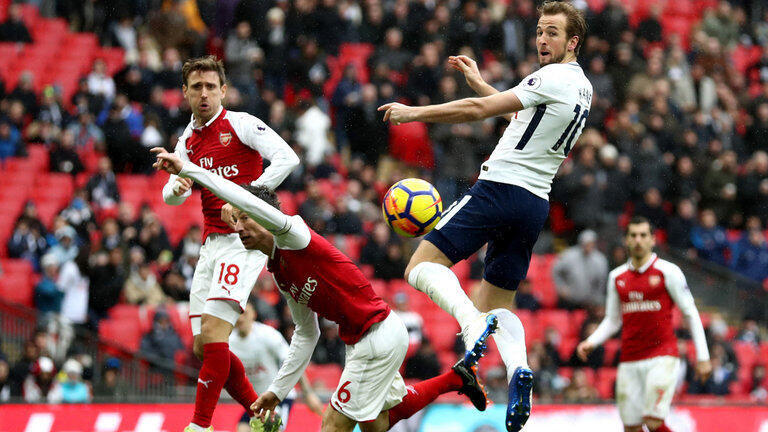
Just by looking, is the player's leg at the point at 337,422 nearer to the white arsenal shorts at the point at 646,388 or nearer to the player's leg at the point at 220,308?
the player's leg at the point at 220,308

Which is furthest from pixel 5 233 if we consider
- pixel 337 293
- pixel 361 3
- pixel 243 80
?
pixel 337 293

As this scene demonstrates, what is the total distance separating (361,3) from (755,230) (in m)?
7.51

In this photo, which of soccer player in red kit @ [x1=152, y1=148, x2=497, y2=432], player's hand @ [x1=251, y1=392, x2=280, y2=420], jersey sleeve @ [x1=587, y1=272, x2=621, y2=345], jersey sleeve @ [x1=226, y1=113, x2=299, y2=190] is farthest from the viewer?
jersey sleeve @ [x1=587, y1=272, x2=621, y2=345]

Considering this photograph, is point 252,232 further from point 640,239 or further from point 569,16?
point 640,239

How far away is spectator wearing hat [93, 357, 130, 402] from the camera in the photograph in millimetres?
14008

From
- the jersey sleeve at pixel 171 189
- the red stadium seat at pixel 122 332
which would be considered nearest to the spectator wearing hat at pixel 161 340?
the red stadium seat at pixel 122 332

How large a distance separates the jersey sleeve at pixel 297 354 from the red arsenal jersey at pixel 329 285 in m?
0.29

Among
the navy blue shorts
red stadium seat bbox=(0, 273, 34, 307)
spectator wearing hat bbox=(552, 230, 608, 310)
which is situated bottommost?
spectator wearing hat bbox=(552, 230, 608, 310)

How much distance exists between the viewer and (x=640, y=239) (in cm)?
1170

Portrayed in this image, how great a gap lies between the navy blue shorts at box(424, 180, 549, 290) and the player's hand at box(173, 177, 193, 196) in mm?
1744

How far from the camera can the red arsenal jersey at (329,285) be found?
7.93 metres

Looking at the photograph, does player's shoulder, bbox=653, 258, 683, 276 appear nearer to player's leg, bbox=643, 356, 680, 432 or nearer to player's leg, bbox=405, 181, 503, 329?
player's leg, bbox=643, 356, 680, 432

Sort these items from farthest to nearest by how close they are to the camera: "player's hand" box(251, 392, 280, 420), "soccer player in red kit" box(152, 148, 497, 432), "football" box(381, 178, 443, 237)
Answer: "player's hand" box(251, 392, 280, 420) → "football" box(381, 178, 443, 237) → "soccer player in red kit" box(152, 148, 497, 432)

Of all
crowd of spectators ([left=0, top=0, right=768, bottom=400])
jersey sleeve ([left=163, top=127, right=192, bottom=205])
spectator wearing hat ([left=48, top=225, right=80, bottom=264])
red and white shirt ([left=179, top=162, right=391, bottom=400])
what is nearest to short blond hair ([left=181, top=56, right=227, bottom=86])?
jersey sleeve ([left=163, top=127, right=192, bottom=205])
